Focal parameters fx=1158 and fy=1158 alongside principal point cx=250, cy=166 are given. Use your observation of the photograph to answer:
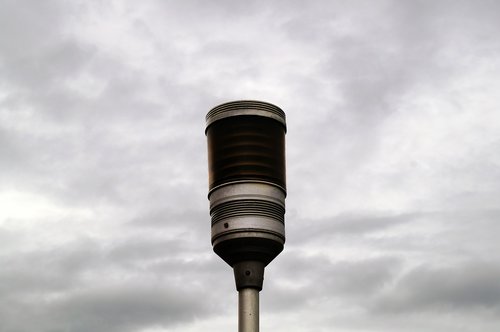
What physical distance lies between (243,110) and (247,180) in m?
3.46

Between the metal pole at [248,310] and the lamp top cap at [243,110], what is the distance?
822cm

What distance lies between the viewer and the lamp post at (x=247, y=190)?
5234 cm

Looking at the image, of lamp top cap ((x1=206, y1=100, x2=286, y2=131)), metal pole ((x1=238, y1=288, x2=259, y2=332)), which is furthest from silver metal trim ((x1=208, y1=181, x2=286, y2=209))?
metal pole ((x1=238, y1=288, x2=259, y2=332))

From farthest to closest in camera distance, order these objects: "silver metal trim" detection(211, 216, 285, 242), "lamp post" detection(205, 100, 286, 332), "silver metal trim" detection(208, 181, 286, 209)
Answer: "silver metal trim" detection(208, 181, 286, 209)
"lamp post" detection(205, 100, 286, 332)
"silver metal trim" detection(211, 216, 285, 242)

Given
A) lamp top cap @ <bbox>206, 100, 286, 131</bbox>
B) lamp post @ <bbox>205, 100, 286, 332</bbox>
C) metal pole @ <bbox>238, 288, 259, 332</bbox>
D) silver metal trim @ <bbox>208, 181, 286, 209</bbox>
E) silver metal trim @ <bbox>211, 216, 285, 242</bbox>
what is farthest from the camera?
lamp top cap @ <bbox>206, 100, 286, 131</bbox>

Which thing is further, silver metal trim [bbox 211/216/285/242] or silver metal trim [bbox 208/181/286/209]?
silver metal trim [bbox 208/181/286/209]

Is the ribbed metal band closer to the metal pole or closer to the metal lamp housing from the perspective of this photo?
the metal lamp housing

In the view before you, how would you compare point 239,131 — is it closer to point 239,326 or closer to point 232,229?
point 232,229

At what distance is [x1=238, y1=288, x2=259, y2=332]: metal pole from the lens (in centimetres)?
5178

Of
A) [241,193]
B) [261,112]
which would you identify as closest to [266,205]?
[241,193]

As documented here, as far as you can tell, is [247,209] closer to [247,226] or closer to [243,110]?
[247,226]

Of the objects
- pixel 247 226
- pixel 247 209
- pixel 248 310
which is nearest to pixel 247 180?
pixel 247 209

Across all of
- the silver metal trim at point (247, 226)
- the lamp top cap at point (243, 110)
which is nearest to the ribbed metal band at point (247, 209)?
the silver metal trim at point (247, 226)

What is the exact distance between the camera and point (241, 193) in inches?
2079
